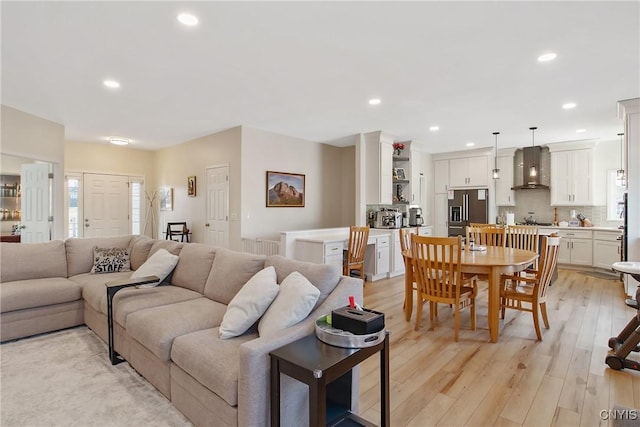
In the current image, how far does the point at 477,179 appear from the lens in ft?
25.3

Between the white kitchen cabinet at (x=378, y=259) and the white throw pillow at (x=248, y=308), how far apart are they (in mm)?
3739

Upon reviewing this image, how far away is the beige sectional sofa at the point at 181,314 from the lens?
1.63 meters

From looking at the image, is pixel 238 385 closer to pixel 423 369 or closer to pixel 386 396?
pixel 386 396

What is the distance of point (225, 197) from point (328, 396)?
4.78 m

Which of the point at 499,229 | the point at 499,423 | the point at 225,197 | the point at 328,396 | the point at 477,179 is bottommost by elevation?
the point at 499,423

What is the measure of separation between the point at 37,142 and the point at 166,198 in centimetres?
281

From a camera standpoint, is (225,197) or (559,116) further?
(225,197)

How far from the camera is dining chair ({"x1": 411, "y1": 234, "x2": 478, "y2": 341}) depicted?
3.13 metres

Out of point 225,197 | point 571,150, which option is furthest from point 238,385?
point 571,150

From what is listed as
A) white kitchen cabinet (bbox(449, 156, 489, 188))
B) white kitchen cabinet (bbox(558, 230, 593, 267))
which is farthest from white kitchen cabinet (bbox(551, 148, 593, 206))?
white kitchen cabinet (bbox(449, 156, 489, 188))

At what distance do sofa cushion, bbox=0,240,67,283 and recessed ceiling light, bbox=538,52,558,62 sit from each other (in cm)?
540

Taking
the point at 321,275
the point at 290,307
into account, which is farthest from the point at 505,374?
the point at 290,307

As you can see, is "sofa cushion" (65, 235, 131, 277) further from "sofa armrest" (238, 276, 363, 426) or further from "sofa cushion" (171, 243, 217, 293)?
"sofa armrest" (238, 276, 363, 426)

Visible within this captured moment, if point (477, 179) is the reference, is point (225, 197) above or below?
below
